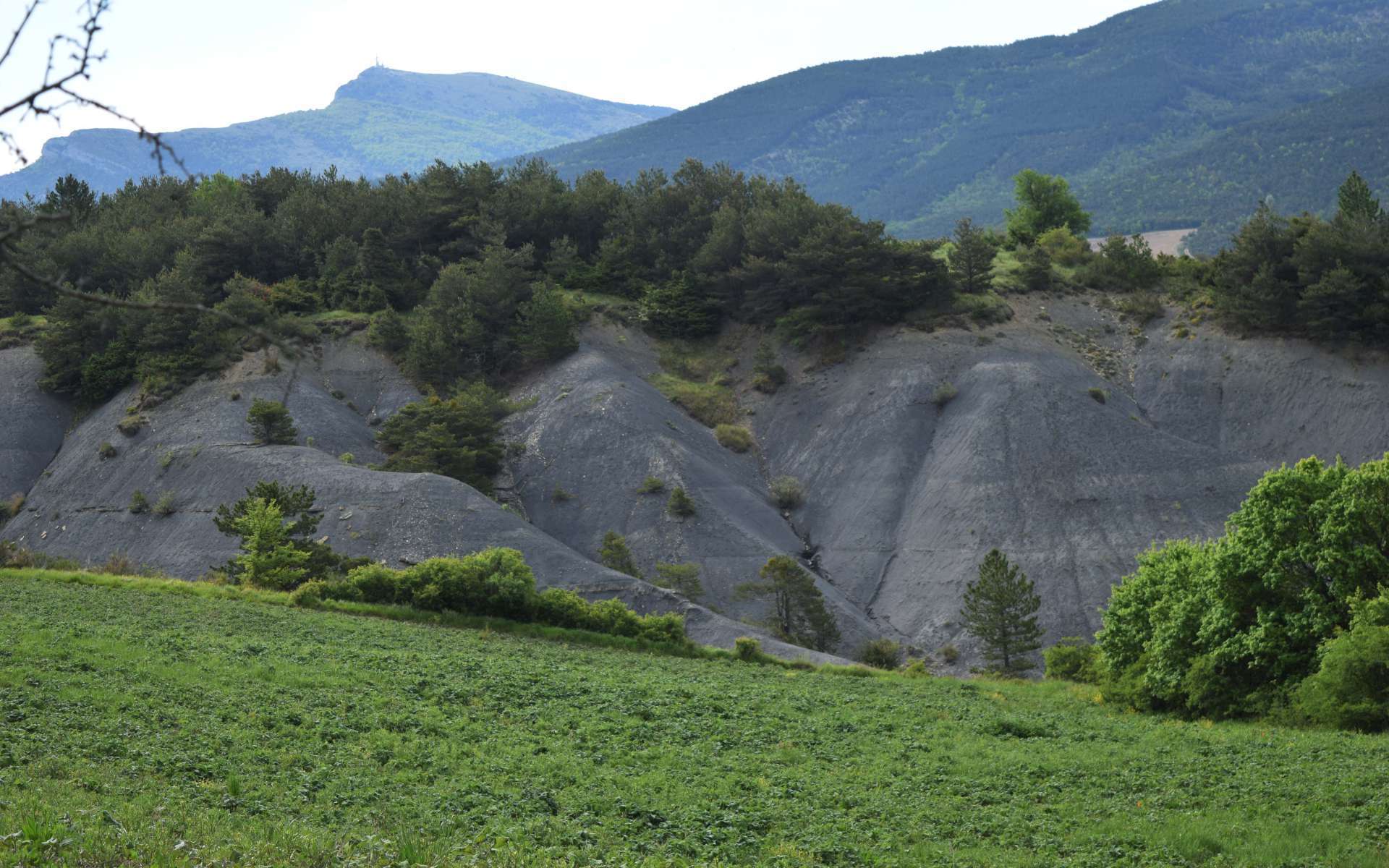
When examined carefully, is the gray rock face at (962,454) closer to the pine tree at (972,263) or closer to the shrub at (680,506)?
the shrub at (680,506)

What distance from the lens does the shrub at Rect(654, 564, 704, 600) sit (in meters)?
51.8

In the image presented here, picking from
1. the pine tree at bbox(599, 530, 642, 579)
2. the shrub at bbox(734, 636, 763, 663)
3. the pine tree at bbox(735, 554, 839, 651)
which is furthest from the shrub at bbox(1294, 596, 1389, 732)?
the pine tree at bbox(599, 530, 642, 579)

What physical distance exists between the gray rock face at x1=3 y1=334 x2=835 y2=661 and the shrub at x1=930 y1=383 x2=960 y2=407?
24.9 m

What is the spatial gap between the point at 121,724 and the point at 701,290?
65.6m

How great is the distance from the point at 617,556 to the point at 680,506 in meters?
5.97

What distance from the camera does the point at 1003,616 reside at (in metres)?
43.7

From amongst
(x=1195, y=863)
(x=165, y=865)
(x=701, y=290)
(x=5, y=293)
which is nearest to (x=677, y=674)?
(x=1195, y=863)

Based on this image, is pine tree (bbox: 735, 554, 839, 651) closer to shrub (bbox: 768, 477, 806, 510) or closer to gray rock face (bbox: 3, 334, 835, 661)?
gray rock face (bbox: 3, 334, 835, 661)

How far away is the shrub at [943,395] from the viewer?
219ft

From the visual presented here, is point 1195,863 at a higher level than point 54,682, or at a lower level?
lower

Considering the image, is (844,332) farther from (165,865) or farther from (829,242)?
(165,865)

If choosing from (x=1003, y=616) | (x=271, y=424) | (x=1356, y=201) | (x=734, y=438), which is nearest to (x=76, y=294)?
(x=1003, y=616)

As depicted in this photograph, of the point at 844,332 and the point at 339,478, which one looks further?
the point at 844,332

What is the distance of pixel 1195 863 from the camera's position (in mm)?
14281
